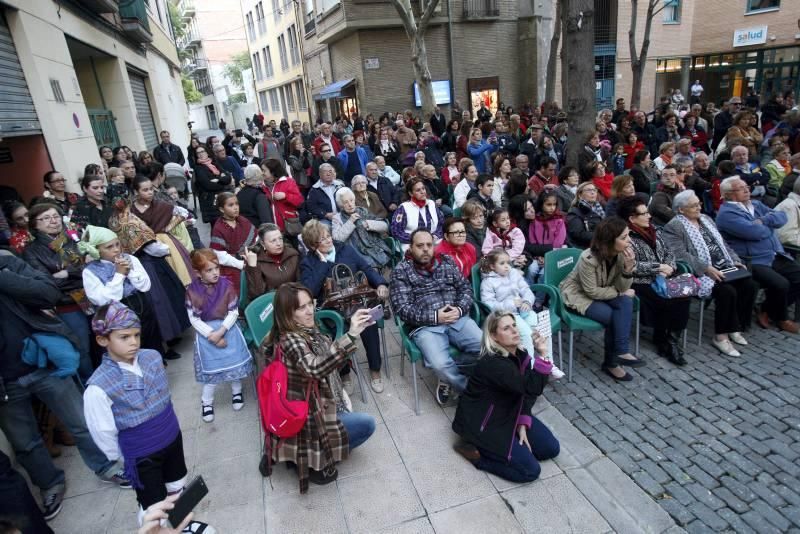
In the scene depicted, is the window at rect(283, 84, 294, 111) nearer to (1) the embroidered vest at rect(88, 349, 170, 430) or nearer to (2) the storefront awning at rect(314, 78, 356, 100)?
(2) the storefront awning at rect(314, 78, 356, 100)

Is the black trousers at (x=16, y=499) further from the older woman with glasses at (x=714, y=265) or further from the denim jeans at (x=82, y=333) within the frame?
the older woman with glasses at (x=714, y=265)

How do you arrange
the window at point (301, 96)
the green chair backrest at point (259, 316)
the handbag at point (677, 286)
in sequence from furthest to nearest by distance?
the window at point (301, 96)
the handbag at point (677, 286)
the green chair backrest at point (259, 316)

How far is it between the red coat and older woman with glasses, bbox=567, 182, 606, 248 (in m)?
3.64

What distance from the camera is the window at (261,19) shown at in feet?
116

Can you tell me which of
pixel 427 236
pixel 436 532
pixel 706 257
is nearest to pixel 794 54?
pixel 706 257

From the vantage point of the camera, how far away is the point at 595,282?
4352mm

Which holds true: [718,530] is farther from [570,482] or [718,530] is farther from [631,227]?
[631,227]

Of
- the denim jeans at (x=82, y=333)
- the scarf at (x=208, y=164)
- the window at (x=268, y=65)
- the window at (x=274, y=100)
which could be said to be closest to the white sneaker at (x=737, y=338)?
the denim jeans at (x=82, y=333)

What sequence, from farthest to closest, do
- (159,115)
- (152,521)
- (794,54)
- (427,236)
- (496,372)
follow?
(794,54) → (159,115) → (427,236) → (496,372) → (152,521)

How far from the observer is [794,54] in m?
22.1

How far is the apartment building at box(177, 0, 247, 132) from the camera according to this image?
52.5 meters

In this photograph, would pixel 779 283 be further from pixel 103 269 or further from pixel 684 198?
pixel 103 269

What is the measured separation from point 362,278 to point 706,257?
11.5ft

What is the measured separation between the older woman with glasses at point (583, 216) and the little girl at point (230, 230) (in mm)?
3719
